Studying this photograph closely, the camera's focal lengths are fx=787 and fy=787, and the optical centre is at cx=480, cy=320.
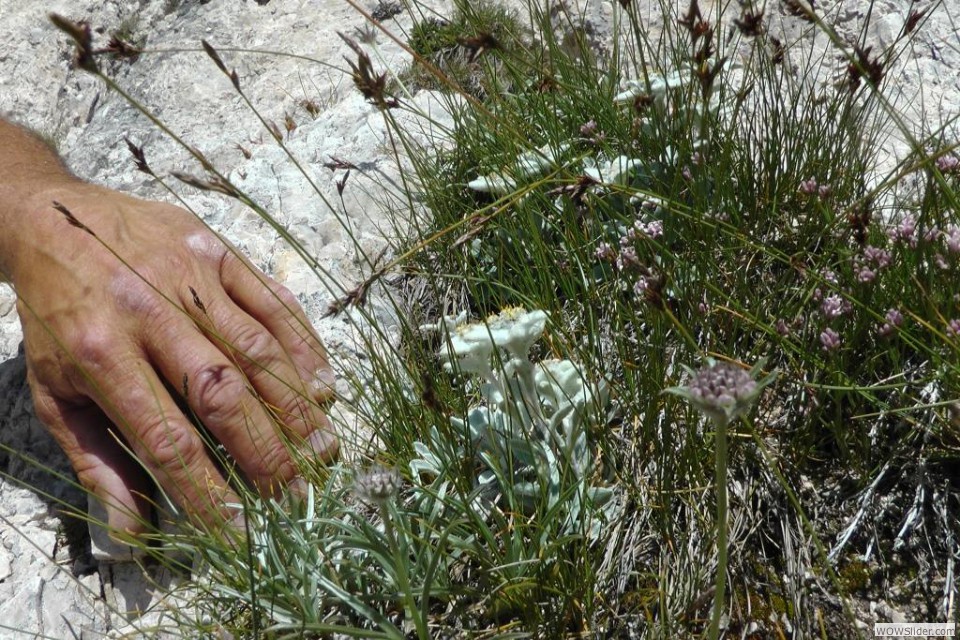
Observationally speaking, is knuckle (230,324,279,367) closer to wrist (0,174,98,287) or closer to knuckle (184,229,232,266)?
knuckle (184,229,232,266)

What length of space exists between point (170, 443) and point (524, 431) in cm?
102

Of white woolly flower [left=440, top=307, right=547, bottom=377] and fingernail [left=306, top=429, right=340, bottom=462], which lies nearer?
white woolly flower [left=440, top=307, right=547, bottom=377]

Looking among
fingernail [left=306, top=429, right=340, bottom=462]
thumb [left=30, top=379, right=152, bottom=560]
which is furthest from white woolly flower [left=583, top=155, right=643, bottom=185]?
thumb [left=30, top=379, right=152, bottom=560]

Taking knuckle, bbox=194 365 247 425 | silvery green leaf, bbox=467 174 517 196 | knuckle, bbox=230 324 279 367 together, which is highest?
silvery green leaf, bbox=467 174 517 196

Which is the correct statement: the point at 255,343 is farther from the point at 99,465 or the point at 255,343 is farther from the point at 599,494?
the point at 599,494

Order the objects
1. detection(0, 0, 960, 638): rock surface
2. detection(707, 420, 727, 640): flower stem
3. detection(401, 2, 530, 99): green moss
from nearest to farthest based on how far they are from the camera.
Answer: detection(707, 420, 727, 640): flower stem, detection(0, 0, 960, 638): rock surface, detection(401, 2, 530, 99): green moss

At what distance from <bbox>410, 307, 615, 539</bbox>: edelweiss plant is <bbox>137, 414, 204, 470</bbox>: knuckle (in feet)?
2.24

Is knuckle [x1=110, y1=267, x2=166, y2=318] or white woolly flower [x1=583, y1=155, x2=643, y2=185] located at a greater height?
white woolly flower [x1=583, y1=155, x2=643, y2=185]

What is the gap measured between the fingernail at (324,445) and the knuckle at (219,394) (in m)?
0.22

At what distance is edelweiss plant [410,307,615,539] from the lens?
1539 mm

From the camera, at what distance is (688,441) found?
1.57m

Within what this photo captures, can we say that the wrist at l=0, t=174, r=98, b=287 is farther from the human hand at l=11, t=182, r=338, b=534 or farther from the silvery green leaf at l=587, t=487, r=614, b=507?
the silvery green leaf at l=587, t=487, r=614, b=507

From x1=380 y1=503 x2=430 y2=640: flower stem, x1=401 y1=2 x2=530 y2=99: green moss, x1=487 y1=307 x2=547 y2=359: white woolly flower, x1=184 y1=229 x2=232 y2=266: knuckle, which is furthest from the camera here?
x1=401 y1=2 x2=530 y2=99: green moss

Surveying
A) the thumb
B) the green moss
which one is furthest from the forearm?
the green moss
